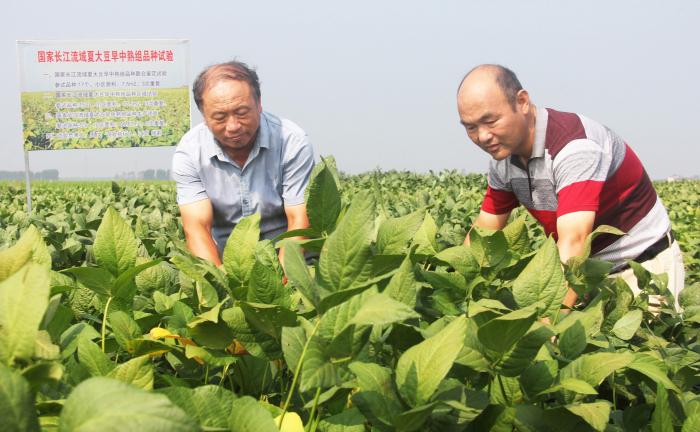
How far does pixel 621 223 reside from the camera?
12.6ft

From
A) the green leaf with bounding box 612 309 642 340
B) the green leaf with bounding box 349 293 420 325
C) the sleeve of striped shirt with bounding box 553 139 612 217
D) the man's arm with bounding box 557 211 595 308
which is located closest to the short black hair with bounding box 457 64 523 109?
the sleeve of striped shirt with bounding box 553 139 612 217

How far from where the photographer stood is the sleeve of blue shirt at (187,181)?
4.13 m

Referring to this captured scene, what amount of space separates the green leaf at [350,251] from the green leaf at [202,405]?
0.23m

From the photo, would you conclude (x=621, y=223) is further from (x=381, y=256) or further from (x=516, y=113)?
(x=381, y=256)

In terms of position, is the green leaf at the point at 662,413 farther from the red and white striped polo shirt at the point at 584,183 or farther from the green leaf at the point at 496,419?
the red and white striped polo shirt at the point at 584,183

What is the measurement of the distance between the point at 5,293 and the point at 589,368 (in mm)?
790

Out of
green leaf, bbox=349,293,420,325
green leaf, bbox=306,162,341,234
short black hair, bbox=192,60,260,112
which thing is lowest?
green leaf, bbox=349,293,420,325

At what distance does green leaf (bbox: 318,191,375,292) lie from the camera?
0.99 metres

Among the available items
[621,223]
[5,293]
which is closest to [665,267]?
[621,223]

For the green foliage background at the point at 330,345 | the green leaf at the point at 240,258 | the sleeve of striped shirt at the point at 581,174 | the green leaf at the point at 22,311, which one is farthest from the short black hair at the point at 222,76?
the green leaf at the point at 22,311

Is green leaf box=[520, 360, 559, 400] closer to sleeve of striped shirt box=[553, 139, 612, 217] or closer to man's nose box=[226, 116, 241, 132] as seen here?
sleeve of striped shirt box=[553, 139, 612, 217]

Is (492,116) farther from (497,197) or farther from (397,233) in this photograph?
(397,233)

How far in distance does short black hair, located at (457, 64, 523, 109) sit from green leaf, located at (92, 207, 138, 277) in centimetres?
245

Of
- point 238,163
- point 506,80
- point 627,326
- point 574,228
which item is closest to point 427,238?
point 627,326
